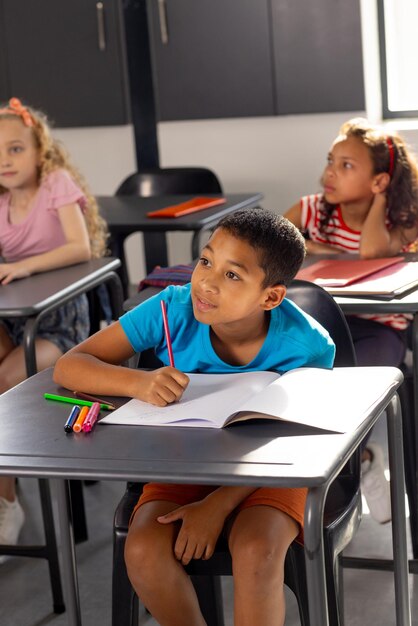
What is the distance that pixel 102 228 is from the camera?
353 centimetres

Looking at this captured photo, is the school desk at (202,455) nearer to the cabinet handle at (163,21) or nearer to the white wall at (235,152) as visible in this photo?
the white wall at (235,152)

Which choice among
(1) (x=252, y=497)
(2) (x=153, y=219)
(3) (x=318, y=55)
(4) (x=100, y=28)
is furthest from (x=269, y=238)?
(4) (x=100, y=28)

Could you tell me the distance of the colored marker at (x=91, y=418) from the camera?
1770 millimetres

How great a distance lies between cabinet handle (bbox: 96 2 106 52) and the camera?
17.9ft

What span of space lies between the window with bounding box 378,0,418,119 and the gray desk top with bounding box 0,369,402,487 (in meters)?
3.54

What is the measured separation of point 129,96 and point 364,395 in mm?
3979

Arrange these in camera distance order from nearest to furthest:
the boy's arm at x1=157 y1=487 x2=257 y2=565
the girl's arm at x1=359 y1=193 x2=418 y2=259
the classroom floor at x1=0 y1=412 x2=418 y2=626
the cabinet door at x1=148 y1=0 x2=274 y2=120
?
the boy's arm at x1=157 y1=487 x2=257 y2=565
the classroom floor at x1=0 y1=412 x2=418 y2=626
the girl's arm at x1=359 y1=193 x2=418 y2=259
the cabinet door at x1=148 y1=0 x2=274 y2=120

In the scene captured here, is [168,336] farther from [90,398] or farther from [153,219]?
[153,219]

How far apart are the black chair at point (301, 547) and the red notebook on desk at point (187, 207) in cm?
167

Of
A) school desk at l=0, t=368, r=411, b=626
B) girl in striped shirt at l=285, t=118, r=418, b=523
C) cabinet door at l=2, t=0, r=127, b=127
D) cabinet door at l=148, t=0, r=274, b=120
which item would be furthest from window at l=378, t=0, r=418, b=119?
school desk at l=0, t=368, r=411, b=626

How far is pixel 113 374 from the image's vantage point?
6.36 feet

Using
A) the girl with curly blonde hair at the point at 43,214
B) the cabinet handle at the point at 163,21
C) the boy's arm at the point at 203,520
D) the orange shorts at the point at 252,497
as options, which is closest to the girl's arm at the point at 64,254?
the girl with curly blonde hair at the point at 43,214

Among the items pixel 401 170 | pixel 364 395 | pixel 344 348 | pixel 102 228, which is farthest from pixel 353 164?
pixel 364 395

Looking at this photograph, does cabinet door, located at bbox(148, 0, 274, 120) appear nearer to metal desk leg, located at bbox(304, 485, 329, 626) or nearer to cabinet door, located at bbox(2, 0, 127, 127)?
cabinet door, located at bbox(2, 0, 127, 127)
